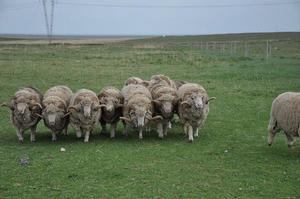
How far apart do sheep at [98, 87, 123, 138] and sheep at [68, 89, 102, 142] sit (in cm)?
28

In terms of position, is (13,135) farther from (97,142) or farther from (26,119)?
(97,142)

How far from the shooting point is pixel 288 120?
1174 centimetres

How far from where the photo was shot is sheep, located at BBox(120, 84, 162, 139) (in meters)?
13.5

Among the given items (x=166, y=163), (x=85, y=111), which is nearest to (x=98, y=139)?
(x=85, y=111)

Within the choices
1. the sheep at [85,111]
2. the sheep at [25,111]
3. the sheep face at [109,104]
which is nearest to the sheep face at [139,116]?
the sheep face at [109,104]

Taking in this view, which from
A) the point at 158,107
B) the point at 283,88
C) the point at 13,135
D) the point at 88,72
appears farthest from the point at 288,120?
the point at 88,72

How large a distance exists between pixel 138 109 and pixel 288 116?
4.04 m

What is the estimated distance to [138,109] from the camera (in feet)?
44.0

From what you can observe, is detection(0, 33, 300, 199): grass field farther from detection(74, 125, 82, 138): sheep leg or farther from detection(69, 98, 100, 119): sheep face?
detection(69, 98, 100, 119): sheep face

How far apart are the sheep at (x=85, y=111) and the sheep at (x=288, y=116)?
15.7 ft

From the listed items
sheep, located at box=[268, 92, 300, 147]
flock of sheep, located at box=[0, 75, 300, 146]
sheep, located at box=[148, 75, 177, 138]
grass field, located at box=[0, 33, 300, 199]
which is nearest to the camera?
grass field, located at box=[0, 33, 300, 199]

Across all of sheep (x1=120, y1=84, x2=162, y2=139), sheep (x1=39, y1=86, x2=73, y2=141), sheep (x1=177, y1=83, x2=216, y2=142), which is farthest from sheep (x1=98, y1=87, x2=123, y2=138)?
sheep (x1=177, y1=83, x2=216, y2=142)

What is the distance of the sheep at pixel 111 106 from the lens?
13875 millimetres

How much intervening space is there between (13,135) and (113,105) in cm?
330
